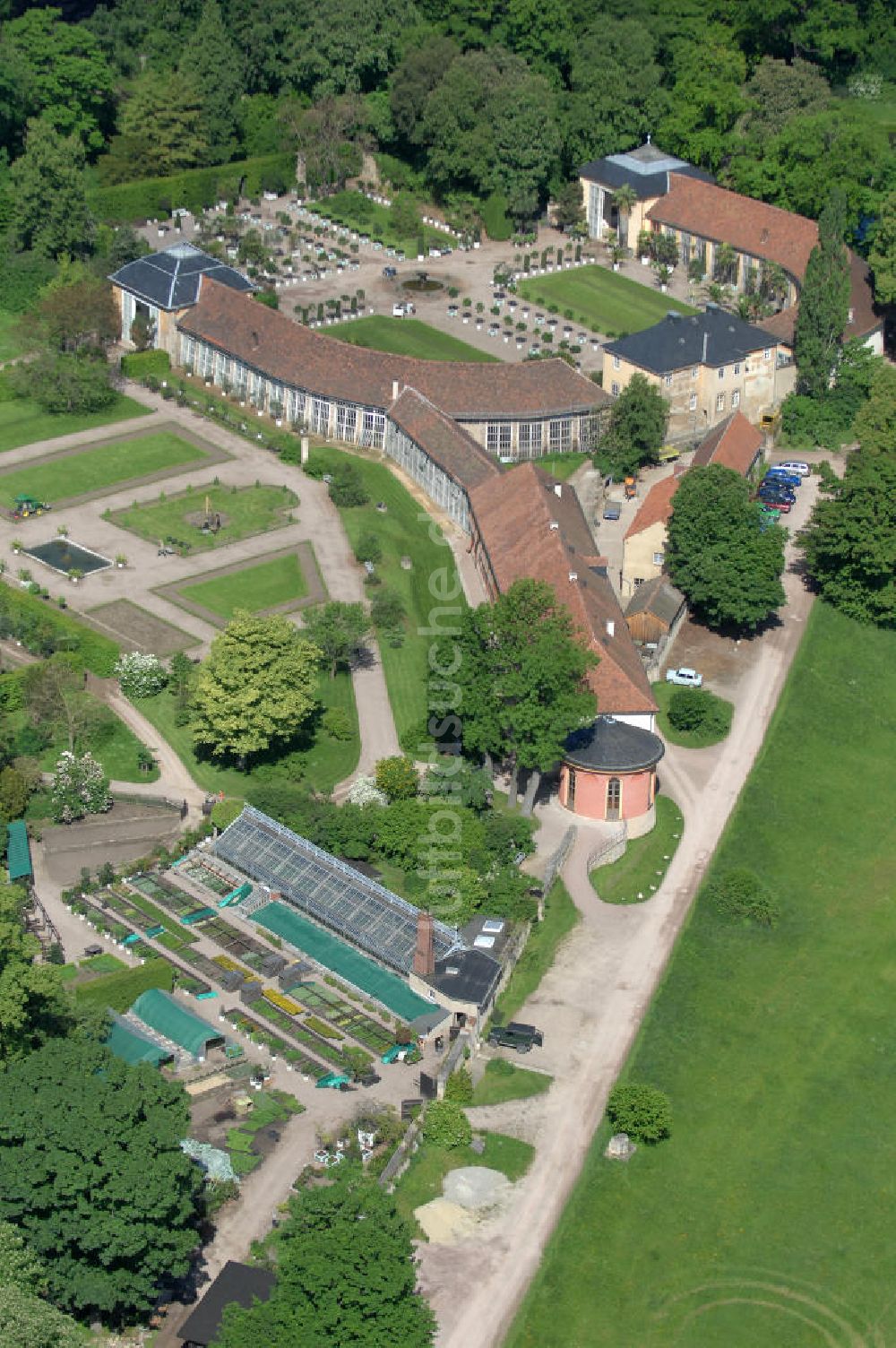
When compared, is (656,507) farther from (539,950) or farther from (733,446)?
(539,950)

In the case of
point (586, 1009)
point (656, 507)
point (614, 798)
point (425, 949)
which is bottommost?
point (586, 1009)

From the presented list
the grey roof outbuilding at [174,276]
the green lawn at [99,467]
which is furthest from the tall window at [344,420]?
the grey roof outbuilding at [174,276]

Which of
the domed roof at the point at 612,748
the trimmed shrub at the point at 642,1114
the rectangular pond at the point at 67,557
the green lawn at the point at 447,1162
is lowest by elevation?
the rectangular pond at the point at 67,557

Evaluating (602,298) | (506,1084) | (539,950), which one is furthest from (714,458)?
(506,1084)

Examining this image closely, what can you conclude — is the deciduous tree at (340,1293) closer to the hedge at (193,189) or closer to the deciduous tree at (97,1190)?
the deciduous tree at (97,1190)

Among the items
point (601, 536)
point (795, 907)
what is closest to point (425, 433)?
point (601, 536)
